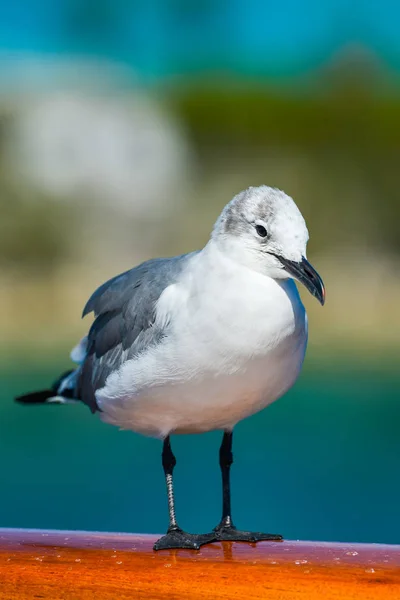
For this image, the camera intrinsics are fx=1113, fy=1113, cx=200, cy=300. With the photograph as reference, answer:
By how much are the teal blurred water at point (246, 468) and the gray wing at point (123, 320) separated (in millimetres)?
2225

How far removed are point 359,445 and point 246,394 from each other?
15.4 feet

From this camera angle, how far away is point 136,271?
181cm

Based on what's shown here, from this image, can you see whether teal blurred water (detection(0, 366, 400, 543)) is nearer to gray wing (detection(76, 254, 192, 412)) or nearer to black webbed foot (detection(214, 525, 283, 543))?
gray wing (detection(76, 254, 192, 412))

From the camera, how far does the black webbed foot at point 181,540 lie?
145 centimetres

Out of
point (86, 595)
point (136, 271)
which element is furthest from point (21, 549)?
point (136, 271)

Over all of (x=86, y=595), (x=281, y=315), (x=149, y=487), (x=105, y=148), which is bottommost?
(x=149, y=487)

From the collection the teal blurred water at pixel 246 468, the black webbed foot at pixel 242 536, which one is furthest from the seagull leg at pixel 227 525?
the teal blurred water at pixel 246 468

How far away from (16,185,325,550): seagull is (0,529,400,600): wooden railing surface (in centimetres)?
11

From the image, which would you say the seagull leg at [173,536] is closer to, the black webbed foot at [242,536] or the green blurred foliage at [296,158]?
the black webbed foot at [242,536]

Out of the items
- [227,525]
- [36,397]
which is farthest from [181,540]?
[36,397]

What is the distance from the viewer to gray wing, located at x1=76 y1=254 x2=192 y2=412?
169cm

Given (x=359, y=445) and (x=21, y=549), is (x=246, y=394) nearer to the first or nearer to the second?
(x=21, y=549)

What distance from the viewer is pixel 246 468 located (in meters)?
5.77

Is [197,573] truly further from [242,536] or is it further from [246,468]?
[246,468]
